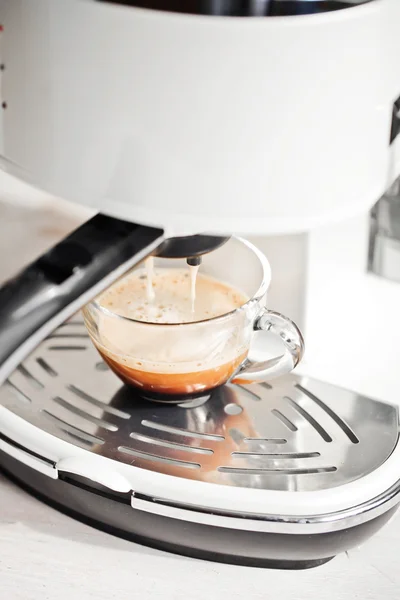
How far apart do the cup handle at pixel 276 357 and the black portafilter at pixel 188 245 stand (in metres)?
0.12

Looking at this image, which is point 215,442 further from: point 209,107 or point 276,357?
point 209,107

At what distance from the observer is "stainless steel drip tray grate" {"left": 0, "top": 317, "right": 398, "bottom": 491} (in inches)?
19.6

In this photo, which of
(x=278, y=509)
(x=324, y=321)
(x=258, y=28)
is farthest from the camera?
(x=324, y=321)

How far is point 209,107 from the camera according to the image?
0.34m

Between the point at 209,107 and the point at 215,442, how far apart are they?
241mm

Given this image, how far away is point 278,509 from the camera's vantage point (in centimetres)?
47

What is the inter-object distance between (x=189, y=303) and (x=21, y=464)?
0.48ft

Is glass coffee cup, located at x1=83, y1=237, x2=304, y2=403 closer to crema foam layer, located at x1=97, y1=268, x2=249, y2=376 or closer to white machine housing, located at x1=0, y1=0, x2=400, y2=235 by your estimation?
crema foam layer, located at x1=97, y1=268, x2=249, y2=376

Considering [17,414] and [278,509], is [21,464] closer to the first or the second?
[17,414]

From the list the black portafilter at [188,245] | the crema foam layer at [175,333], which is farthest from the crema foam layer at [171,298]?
the black portafilter at [188,245]

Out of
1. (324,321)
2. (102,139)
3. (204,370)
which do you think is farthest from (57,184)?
(324,321)

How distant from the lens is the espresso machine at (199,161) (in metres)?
0.34

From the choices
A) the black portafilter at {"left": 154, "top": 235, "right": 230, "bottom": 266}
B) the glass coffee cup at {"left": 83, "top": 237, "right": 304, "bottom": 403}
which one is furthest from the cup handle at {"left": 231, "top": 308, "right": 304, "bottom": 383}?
the black portafilter at {"left": 154, "top": 235, "right": 230, "bottom": 266}

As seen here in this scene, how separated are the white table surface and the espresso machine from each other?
1 cm
